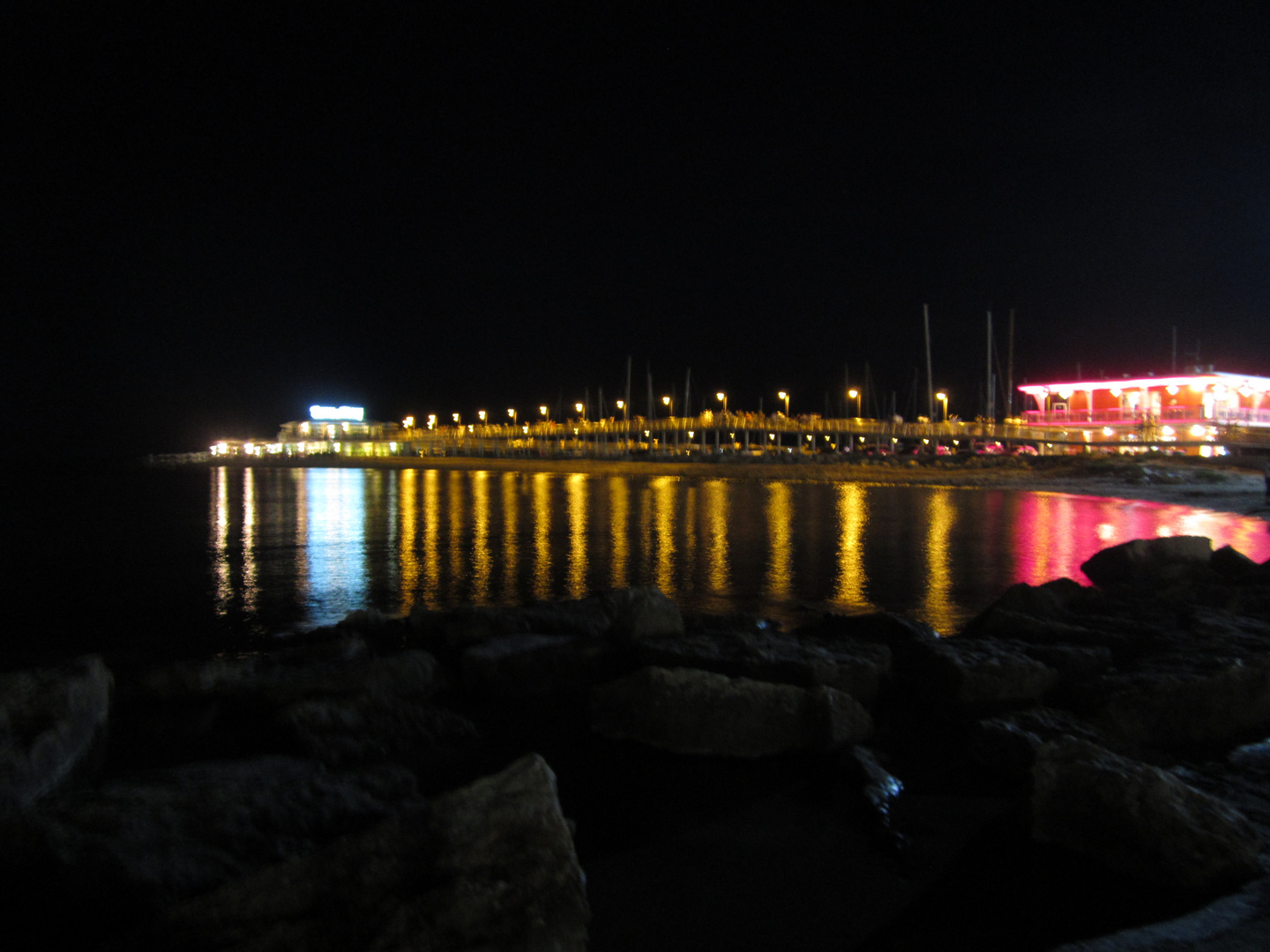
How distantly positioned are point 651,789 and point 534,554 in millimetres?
12075

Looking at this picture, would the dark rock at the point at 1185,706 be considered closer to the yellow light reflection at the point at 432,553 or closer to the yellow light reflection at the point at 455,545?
the yellow light reflection at the point at 432,553

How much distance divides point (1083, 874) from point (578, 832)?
254cm

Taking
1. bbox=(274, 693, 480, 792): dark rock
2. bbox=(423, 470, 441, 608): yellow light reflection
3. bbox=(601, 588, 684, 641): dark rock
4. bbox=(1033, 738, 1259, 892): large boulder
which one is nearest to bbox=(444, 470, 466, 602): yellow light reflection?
bbox=(423, 470, 441, 608): yellow light reflection

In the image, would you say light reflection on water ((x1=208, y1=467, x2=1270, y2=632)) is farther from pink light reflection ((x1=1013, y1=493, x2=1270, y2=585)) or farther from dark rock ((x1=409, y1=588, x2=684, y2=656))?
dark rock ((x1=409, y1=588, x2=684, y2=656))

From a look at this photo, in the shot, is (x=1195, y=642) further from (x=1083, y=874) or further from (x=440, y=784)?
(x=440, y=784)

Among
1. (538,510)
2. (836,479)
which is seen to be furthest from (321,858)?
(836,479)

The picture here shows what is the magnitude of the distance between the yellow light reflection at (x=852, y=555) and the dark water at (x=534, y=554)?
0.07 metres

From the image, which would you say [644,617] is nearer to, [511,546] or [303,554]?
[511,546]

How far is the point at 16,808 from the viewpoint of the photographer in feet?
12.4

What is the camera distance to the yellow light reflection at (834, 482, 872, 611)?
1152 centimetres

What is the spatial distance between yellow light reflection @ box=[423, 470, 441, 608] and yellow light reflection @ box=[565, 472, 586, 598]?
2141 mm

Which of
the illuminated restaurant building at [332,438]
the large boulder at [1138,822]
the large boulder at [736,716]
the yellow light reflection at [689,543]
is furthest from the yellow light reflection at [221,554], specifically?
the illuminated restaurant building at [332,438]

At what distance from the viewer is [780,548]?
671 inches

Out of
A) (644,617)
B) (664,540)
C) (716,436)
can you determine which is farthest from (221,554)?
(716,436)
